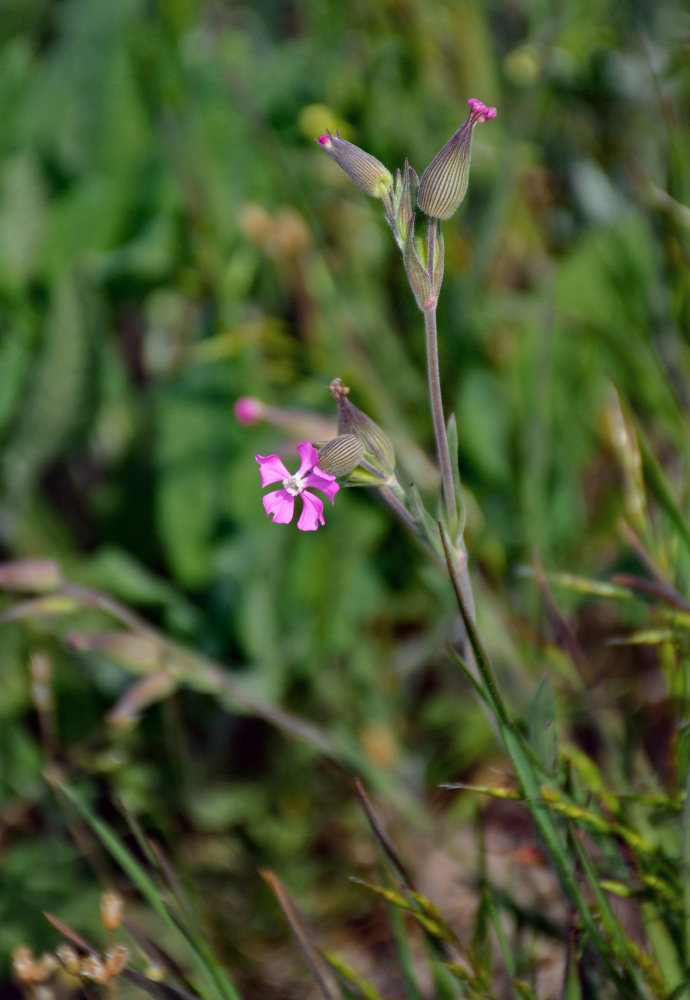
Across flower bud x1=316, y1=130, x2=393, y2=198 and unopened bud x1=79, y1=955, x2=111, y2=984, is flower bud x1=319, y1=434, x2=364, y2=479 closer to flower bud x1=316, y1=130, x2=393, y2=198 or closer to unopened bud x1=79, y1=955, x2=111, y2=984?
Result: flower bud x1=316, y1=130, x2=393, y2=198

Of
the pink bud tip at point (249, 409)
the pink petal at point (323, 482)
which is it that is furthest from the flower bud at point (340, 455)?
the pink bud tip at point (249, 409)

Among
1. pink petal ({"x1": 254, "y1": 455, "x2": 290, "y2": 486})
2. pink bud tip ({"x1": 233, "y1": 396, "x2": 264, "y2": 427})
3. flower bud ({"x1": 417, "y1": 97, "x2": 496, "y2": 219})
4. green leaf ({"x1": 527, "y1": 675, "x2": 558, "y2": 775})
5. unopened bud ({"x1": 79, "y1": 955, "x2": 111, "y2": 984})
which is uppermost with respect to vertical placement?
flower bud ({"x1": 417, "y1": 97, "x2": 496, "y2": 219})

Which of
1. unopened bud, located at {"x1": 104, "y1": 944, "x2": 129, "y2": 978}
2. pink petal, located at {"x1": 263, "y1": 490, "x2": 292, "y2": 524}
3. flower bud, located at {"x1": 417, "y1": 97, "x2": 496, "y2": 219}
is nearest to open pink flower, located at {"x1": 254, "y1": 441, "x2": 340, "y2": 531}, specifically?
pink petal, located at {"x1": 263, "y1": 490, "x2": 292, "y2": 524}

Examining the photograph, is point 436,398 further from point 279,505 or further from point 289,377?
point 289,377

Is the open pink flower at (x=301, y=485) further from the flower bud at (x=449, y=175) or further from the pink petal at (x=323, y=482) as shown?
the flower bud at (x=449, y=175)

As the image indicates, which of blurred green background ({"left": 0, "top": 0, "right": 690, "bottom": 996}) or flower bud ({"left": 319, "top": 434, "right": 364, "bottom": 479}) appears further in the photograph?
blurred green background ({"left": 0, "top": 0, "right": 690, "bottom": 996})

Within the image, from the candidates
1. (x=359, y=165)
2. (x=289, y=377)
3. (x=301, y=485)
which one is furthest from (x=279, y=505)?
(x=289, y=377)

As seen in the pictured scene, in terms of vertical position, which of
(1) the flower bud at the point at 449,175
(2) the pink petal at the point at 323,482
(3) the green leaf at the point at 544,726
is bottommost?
(3) the green leaf at the point at 544,726
